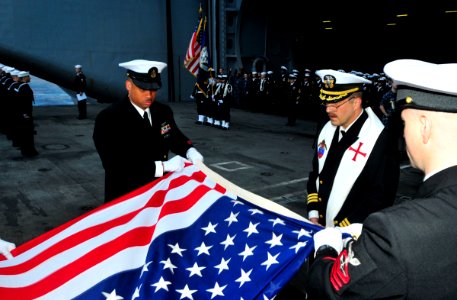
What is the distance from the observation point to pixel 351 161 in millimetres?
2662

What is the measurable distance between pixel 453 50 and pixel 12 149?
25.2m

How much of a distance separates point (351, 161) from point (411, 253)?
5.45 ft

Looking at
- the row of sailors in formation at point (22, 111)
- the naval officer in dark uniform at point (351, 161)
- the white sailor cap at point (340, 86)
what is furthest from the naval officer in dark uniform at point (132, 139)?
the row of sailors in formation at point (22, 111)

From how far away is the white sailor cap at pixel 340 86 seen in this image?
2.71 metres

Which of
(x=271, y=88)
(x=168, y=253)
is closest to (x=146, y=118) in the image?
(x=168, y=253)

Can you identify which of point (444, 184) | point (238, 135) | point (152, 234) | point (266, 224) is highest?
point (444, 184)

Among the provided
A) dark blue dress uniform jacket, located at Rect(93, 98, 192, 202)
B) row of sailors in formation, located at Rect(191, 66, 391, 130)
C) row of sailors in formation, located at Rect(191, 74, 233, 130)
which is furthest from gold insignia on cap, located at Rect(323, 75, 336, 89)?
row of sailors in formation, located at Rect(191, 74, 233, 130)

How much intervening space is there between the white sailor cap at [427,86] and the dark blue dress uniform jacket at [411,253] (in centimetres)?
24

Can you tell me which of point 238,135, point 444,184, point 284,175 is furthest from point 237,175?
point 444,184

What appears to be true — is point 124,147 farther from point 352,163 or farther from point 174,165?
point 352,163

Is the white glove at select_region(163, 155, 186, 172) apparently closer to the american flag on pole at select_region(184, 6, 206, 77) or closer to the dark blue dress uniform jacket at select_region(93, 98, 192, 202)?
the dark blue dress uniform jacket at select_region(93, 98, 192, 202)

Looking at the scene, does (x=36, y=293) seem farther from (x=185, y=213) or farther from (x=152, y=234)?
(x=185, y=213)

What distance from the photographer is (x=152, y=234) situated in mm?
2523

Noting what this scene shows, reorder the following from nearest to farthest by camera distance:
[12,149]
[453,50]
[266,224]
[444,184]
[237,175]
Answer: [444,184] → [266,224] → [237,175] → [12,149] → [453,50]
